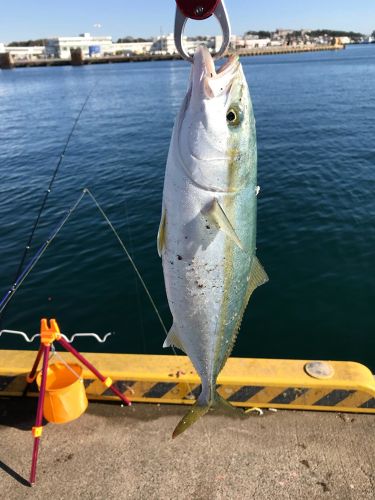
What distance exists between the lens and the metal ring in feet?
8.55

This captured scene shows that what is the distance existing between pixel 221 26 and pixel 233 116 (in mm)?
619

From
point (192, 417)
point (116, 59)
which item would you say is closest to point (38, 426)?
point (192, 417)

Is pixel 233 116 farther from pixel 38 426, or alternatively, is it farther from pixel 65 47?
pixel 65 47

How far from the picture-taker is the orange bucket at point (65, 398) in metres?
5.15

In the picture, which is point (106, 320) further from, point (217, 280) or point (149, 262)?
point (217, 280)

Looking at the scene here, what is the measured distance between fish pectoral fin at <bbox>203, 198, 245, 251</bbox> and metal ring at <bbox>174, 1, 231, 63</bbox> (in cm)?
105

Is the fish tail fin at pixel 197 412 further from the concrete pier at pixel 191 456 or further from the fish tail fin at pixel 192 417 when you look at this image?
the concrete pier at pixel 191 456

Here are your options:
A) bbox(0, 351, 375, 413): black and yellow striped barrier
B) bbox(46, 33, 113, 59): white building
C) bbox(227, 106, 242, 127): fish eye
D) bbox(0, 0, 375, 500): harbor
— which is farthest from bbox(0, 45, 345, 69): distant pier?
bbox(227, 106, 242, 127): fish eye

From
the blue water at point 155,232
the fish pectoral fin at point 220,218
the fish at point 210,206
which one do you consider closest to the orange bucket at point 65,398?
the fish at point 210,206

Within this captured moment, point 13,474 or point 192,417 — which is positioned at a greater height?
point 192,417

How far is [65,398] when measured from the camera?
5.18m

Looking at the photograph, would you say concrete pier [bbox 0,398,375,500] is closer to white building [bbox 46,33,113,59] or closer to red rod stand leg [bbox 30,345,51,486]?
red rod stand leg [bbox 30,345,51,486]

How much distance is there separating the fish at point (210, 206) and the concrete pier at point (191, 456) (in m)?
2.31

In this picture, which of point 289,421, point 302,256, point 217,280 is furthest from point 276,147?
point 217,280
